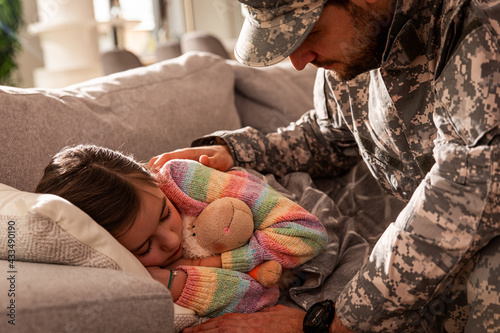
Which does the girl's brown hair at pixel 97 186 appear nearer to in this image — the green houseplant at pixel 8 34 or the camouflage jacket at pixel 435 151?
the camouflage jacket at pixel 435 151

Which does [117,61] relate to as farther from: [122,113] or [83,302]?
[83,302]

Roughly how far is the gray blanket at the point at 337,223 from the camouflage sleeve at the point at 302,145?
5 cm

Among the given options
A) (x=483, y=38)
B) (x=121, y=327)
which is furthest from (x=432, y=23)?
(x=121, y=327)

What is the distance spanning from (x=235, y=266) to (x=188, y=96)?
692 millimetres

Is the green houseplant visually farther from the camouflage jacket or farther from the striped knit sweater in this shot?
the camouflage jacket

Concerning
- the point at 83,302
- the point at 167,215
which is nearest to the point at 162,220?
A: the point at 167,215

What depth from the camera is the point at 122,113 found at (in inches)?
56.3

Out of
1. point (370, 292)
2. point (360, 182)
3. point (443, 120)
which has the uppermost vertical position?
point (443, 120)

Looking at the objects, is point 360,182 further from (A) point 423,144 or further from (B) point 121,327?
(B) point 121,327

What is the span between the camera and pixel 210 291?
3.25 ft

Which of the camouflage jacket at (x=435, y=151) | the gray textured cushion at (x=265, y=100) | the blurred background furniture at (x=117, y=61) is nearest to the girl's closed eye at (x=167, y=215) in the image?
the camouflage jacket at (x=435, y=151)

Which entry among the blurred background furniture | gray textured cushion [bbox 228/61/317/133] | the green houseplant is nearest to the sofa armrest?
gray textured cushion [bbox 228/61/317/133]

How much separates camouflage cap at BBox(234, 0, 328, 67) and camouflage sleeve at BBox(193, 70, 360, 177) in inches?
16.7

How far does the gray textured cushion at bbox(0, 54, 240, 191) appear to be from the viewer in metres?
1.18
